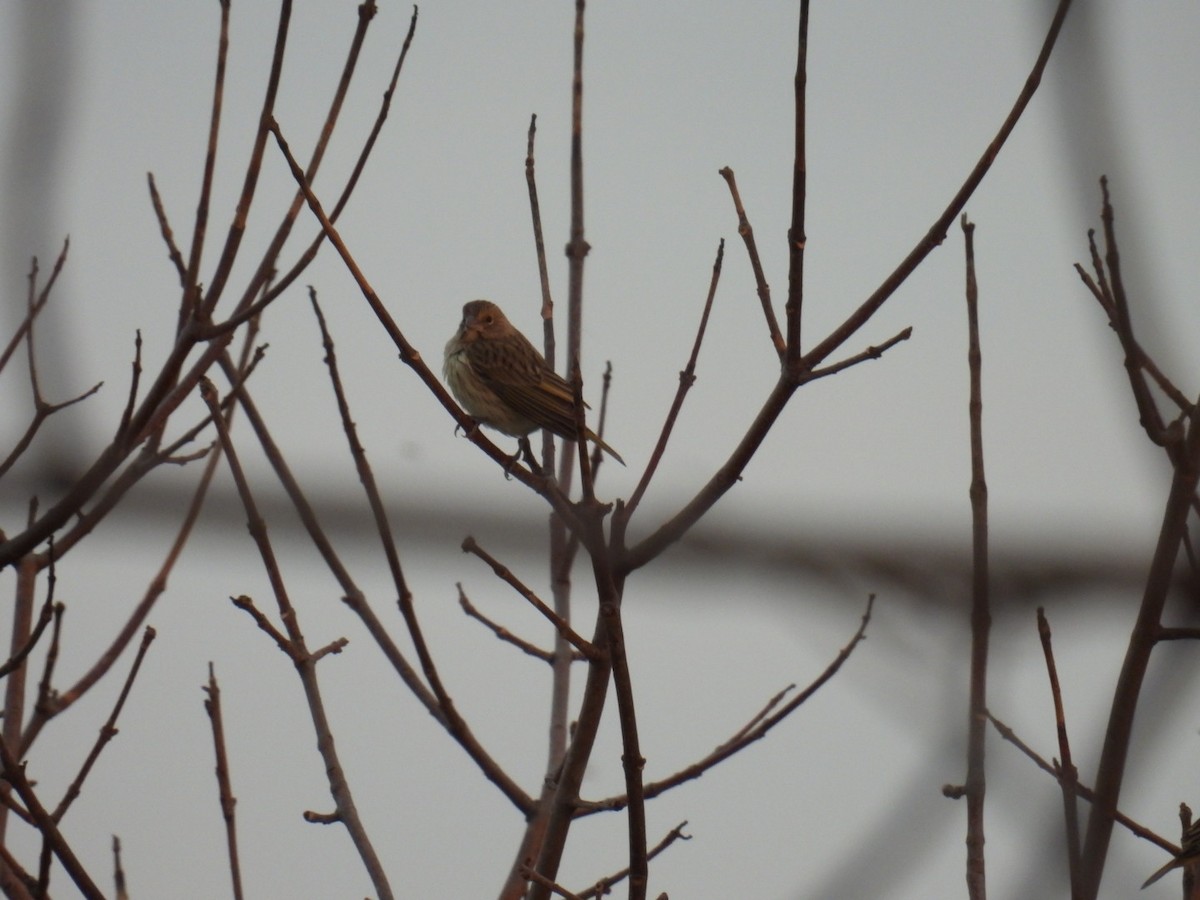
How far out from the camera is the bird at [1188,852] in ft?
11.2

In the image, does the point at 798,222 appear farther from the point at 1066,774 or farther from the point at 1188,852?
the point at 1188,852

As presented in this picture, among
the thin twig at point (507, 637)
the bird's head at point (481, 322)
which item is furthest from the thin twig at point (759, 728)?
the bird's head at point (481, 322)

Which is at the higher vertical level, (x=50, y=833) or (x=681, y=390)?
(x=681, y=390)

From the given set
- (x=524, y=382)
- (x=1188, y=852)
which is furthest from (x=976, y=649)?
(x=524, y=382)

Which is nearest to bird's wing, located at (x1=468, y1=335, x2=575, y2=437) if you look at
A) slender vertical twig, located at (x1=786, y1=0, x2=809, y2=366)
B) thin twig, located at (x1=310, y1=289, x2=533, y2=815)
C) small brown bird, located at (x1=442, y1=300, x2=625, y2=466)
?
small brown bird, located at (x1=442, y1=300, x2=625, y2=466)

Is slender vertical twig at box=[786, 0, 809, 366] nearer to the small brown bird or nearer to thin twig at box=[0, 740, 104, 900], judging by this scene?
thin twig at box=[0, 740, 104, 900]

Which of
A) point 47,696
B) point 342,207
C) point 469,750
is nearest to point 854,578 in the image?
point 342,207

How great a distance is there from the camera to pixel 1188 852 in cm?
349

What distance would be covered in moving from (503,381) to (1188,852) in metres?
3.79

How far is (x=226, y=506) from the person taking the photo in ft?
4.43

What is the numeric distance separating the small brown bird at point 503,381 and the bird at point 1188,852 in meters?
2.56

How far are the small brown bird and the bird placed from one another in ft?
8.38

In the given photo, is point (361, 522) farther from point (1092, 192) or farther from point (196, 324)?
point (196, 324)

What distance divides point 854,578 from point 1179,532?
1.79 ft
